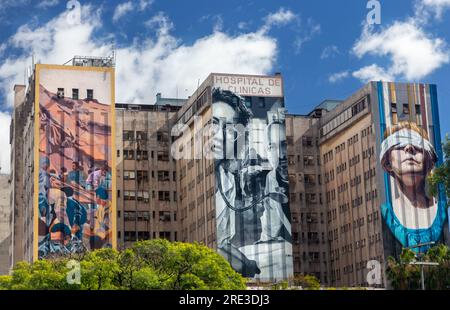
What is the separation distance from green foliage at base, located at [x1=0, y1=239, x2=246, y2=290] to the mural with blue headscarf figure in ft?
177

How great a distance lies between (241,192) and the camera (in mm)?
129375

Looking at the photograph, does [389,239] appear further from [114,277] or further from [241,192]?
[114,277]

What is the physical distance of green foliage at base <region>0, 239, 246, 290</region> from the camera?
230 feet

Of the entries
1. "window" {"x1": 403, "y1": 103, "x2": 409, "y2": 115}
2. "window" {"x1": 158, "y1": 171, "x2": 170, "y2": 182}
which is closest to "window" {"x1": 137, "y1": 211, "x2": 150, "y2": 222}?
"window" {"x1": 158, "y1": 171, "x2": 170, "y2": 182}

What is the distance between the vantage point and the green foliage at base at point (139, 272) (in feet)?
230

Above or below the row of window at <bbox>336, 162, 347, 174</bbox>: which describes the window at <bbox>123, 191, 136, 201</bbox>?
below

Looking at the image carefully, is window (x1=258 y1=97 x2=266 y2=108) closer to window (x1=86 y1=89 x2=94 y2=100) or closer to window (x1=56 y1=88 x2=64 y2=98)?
window (x1=86 y1=89 x2=94 y2=100)

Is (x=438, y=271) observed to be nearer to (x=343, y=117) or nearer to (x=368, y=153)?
(x=368, y=153)

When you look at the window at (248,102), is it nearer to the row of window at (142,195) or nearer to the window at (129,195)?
the row of window at (142,195)

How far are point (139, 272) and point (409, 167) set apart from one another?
7046 centimetres

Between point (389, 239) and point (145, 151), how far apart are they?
47901 millimetres
